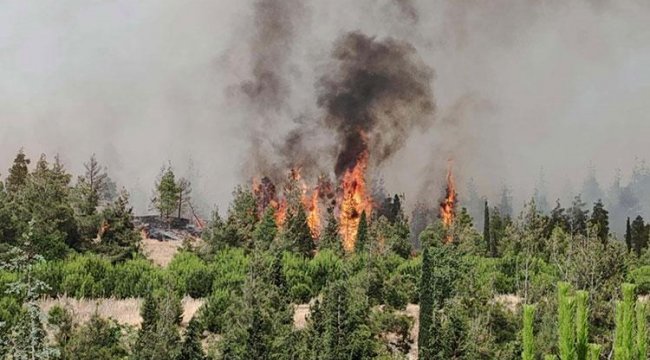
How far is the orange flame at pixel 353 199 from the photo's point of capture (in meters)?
86.8

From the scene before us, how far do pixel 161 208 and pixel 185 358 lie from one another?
5098 centimetres

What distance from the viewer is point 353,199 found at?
9819 centimetres

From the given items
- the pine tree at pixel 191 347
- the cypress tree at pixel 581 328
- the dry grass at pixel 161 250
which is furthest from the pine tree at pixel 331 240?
the cypress tree at pixel 581 328

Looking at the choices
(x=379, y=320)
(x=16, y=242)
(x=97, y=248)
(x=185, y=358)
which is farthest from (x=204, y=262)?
(x=185, y=358)

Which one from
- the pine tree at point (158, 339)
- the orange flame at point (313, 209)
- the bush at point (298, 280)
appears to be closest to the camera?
the pine tree at point (158, 339)

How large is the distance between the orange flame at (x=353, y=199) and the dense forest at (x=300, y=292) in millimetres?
21468

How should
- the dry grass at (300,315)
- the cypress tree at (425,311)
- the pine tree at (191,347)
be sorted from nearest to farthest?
the pine tree at (191,347) < the cypress tree at (425,311) < the dry grass at (300,315)

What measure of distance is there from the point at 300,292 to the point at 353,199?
55883mm

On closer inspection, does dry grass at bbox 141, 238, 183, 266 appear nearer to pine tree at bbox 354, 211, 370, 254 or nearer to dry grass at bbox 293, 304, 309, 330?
pine tree at bbox 354, 211, 370, 254

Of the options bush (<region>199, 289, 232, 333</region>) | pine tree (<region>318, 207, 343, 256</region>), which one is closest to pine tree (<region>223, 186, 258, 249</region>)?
pine tree (<region>318, 207, 343, 256</region>)

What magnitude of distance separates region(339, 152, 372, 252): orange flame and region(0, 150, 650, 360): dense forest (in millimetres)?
21468

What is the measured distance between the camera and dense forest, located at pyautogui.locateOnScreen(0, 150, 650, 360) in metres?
23.4

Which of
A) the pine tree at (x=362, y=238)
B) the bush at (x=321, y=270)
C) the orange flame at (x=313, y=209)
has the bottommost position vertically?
the bush at (x=321, y=270)

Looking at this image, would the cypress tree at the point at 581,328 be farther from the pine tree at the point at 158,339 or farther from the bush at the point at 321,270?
the bush at the point at 321,270
